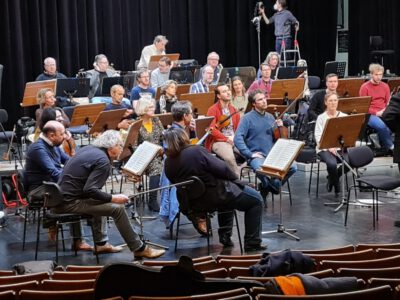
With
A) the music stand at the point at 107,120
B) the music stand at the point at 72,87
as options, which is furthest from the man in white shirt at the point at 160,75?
the music stand at the point at 107,120

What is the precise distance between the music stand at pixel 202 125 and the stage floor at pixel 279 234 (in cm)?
119

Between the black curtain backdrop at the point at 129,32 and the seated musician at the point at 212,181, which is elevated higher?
the black curtain backdrop at the point at 129,32

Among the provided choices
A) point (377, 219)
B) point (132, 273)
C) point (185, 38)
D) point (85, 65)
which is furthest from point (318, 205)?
point (185, 38)

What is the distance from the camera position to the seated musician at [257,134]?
9.34 meters

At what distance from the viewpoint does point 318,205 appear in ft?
32.2

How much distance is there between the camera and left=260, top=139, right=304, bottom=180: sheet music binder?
8.17 meters

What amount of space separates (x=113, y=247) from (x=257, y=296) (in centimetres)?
407

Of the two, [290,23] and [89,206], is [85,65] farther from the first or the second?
[89,206]

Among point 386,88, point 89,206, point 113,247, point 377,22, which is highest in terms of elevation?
point 377,22

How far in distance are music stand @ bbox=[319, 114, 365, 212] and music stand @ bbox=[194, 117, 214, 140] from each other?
155 cm

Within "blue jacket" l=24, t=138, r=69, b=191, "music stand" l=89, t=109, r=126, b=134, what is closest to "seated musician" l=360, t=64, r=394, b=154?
"music stand" l=89, t=109, r=126, b=134

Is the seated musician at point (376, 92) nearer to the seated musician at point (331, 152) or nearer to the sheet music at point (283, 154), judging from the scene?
the seated musician at point (331, 152)

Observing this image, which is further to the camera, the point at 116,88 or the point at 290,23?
the point at 290,23

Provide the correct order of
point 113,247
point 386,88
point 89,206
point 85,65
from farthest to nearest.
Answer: point 85,65 → point 386,88 → point 113,247 → point 89,206
